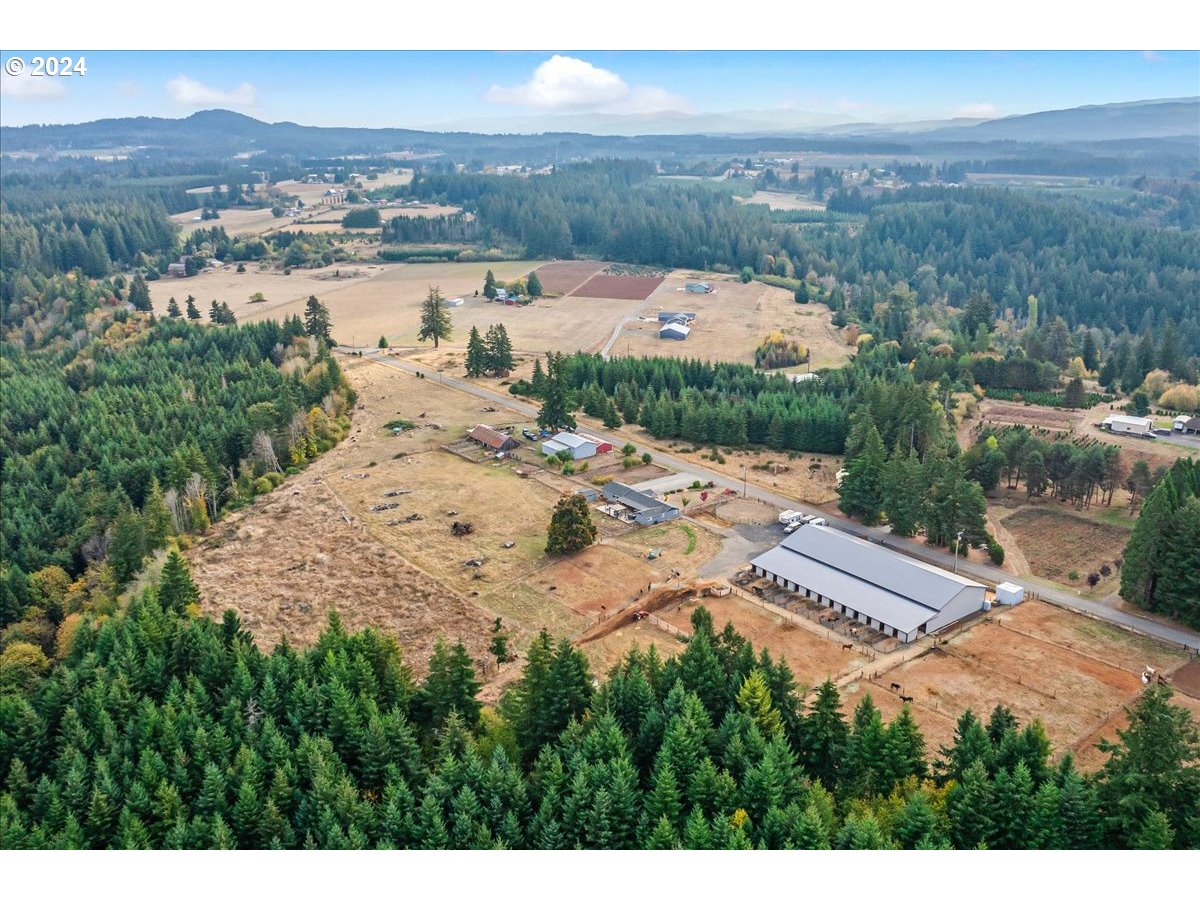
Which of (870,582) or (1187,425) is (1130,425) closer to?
(1187,425)

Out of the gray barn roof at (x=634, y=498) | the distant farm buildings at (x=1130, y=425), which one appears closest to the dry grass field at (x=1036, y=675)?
the gray barn roof at (x=634, y=498)

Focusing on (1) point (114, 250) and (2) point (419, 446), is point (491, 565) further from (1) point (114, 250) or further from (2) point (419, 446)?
(1) point (114, 250)

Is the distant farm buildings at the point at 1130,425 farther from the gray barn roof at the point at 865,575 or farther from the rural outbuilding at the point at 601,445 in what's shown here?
the rural outbuilding at the point at 601,445

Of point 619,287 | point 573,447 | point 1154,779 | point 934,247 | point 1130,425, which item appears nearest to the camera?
point 1154,779

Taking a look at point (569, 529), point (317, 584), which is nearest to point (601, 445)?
point (569, 529)

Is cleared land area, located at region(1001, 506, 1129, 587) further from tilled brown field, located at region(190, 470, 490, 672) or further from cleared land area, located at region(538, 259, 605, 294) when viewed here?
cleared land area, located at region(538, 259, 605, 294)

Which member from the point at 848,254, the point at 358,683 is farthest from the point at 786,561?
the point at 848,254
